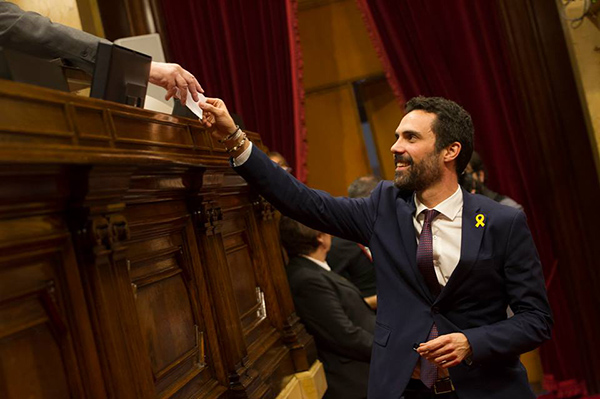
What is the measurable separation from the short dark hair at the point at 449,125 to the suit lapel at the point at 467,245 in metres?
0.23

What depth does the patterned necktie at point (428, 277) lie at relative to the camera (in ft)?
6.50

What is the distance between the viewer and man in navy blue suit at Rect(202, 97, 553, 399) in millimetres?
1953

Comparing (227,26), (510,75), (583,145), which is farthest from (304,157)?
(583,145)

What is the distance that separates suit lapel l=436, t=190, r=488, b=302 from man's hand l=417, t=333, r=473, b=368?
0.47 ft

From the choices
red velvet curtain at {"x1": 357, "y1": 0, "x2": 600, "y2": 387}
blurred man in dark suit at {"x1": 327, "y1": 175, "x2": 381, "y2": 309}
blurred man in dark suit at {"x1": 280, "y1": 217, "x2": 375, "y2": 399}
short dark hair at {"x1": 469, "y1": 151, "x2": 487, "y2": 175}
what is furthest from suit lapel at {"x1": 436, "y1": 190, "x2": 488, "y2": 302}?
red velvet curtain at {"x1": 357, "y1": 0, "x2": 600, "y2": 387}

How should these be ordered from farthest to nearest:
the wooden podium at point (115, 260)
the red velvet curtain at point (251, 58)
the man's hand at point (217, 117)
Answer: the red velvet curtain at point (251, 58), the man's hand at point (217, 117), the wooden podium at point (115, 260)

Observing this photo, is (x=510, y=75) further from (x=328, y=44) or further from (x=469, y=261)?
(x=469, y=261)

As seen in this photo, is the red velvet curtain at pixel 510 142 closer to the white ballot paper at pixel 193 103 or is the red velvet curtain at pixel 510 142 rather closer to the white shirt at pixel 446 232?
the white shirt at pixel 446 232

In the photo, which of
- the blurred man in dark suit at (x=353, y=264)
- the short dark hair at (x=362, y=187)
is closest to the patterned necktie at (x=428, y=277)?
the blurred man in dark suit at (x=353, y=264)

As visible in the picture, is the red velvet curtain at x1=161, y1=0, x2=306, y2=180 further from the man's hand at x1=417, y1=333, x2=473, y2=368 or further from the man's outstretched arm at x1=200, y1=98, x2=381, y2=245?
the man's hand at x1=417, y1=333, x2=473, y2=368

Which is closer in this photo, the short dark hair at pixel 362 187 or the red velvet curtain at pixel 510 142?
the short dark hair at pixel 362 187

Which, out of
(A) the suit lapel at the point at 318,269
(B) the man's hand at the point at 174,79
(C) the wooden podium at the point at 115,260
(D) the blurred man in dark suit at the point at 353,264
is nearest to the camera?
(C) the wooden podium at the point at 115,260

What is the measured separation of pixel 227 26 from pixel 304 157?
41.5 inches

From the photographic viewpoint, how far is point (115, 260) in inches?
61.4
